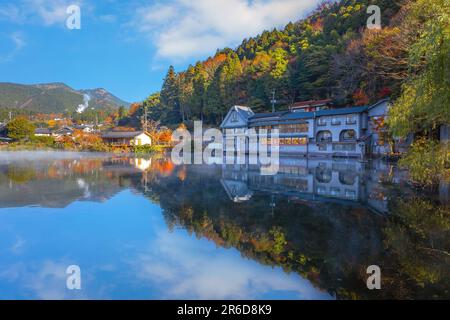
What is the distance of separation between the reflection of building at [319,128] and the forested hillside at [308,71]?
3.05 meters

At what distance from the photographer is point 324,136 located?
97.9 ft

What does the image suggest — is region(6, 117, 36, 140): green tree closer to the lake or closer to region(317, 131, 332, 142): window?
region(317, 131, 332, 142): window

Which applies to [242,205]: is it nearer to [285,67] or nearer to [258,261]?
[258,261]

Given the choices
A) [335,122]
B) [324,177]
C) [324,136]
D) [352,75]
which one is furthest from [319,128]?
[324,177]

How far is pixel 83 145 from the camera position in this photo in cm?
4428

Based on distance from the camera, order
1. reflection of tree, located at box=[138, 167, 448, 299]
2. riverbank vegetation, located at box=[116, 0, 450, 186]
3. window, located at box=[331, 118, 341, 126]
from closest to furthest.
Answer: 1. reflection of tree, located at box=[138, 167, 448, 299]
2. riverbank vegetation, located at box=[116, 0, 450, 186]
3. window, located at box=[331, 118, 341, 126]

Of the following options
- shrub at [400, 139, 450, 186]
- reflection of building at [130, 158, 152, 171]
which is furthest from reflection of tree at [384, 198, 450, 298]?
reflection of building at [130, 158, 152, 171]

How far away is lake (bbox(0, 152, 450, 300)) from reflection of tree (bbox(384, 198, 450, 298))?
0.06ft

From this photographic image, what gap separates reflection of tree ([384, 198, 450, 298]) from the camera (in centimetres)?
347

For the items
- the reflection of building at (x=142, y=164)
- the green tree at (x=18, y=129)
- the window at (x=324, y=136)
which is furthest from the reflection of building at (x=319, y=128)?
the green tree at (x=18, y=129)

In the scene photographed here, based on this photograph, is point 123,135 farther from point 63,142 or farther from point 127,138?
point 63,142

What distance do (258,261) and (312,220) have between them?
8.00 feet

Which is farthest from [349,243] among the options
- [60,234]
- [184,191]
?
[184,191]

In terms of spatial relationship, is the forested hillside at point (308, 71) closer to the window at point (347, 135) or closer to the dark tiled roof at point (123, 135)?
the window at point (347, 135)
